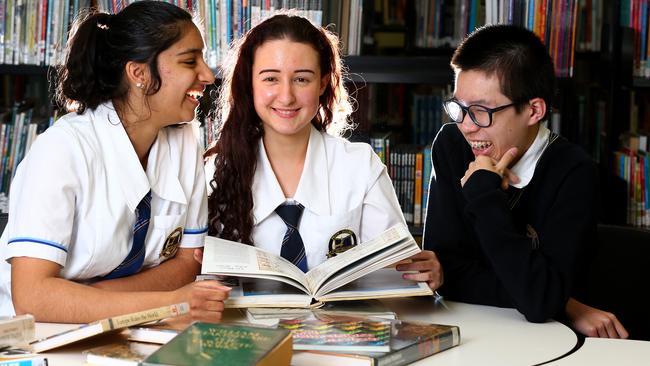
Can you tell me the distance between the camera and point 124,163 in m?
1.92

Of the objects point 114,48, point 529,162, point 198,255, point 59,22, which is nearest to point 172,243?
point 198,255

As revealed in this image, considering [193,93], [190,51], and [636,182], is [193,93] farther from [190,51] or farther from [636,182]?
[636,182]

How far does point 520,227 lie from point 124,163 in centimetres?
85

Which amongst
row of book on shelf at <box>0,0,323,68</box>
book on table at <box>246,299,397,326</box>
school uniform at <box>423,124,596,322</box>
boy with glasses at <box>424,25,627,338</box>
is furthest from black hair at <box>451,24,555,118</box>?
row of book on shelf at <box>0,0,323,68</box>

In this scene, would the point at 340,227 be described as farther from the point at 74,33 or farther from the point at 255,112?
the point at 74,33

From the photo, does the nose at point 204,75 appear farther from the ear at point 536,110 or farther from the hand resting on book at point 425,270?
the ear at point 536,110

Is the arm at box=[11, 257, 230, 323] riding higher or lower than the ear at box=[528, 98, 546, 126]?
lower

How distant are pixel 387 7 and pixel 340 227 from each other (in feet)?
6.78

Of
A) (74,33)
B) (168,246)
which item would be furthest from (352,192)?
(74,33)

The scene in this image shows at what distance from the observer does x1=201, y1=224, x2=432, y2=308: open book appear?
168 centimetres

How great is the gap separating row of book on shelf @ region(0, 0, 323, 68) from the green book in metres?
1.65

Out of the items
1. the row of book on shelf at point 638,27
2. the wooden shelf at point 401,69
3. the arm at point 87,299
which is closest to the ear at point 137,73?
the arm at point 87,299

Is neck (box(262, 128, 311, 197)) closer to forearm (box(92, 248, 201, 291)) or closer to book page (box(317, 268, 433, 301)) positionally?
forearm (box(92, 248, 201, 291))

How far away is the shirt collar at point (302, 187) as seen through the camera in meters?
2.14
